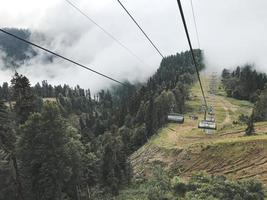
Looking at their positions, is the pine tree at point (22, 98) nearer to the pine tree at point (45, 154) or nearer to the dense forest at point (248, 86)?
the pine tree at point (45, 154)

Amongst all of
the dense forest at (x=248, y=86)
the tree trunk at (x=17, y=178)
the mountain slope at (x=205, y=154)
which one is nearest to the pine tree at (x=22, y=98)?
the tree trunk at (x=17, y=178)

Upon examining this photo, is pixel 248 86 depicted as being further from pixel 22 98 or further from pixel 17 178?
pixel 17 178

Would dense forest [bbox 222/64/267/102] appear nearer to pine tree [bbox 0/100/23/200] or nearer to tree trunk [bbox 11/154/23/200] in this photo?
pine tree [bbox 0/100/23/200]

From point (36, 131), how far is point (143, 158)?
49821mm

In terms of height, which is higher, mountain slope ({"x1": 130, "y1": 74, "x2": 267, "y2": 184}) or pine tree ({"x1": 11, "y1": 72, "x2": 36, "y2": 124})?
pine tree ({"x1": 11, "y1": 72, "x2": 36, "y2": 124})

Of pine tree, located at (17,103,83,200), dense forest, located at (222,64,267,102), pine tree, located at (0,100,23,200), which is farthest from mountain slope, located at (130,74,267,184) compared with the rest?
dense forest, located at (222,64,267,102)

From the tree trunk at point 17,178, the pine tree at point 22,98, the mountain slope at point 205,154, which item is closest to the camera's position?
the tree trunk at point 17,178

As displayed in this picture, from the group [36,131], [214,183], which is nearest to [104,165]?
[36,131]

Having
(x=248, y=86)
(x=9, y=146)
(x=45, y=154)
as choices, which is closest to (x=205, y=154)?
(x=45, y=154)

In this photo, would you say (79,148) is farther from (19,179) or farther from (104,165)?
(104,165)

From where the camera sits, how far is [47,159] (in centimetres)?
4728

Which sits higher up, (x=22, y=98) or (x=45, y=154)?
(x=22, y=98)

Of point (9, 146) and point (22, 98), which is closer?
point (9, 146)

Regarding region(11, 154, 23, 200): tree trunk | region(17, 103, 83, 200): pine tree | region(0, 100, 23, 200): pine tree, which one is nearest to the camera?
region(11, 154, 23, 200): tree trunk
